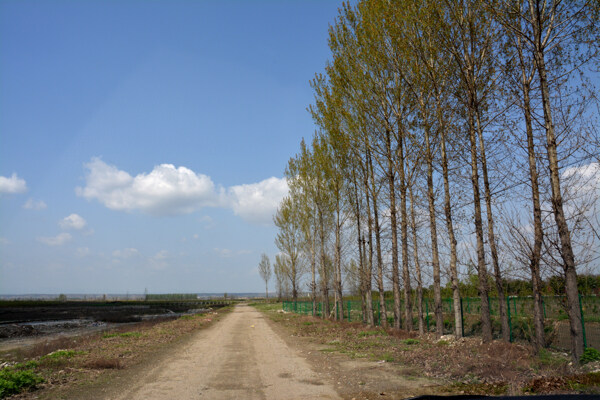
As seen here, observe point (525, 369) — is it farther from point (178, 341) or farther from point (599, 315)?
point (178, 341)

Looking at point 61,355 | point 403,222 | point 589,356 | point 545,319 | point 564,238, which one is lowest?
point 545,319

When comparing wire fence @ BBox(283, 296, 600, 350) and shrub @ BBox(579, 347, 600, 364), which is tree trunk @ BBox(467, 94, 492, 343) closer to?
wire fence @ BBox(283, 296, 600, 350)

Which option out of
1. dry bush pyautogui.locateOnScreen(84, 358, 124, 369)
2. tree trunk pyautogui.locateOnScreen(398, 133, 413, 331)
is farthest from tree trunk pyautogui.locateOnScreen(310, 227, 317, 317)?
dry bush pyautogui.locateOnScreen(84, 358, 124, 369)

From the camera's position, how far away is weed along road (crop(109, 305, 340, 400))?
24.9 ft

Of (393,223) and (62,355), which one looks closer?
(62,355)

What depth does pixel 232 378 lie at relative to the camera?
909 cm

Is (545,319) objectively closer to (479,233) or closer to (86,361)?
(479,233)

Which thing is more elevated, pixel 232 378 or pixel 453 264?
pixel 453 264

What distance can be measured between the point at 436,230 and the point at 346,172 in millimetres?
9688

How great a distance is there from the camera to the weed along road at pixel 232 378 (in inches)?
299

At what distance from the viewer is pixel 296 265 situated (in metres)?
43.4

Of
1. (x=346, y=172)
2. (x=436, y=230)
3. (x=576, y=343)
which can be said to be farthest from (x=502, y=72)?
(x=346, y=172)

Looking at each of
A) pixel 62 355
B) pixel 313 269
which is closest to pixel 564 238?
pixel 62 355

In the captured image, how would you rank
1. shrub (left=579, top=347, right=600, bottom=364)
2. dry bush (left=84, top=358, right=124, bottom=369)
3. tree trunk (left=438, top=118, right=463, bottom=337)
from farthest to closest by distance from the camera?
tree trunk (left=438, top=118, right=463, bottom=337) < dry bush (left=84, top=358, right=124, bottom=369) < shrub (left=579, top=347, right=600, bottom=364)
